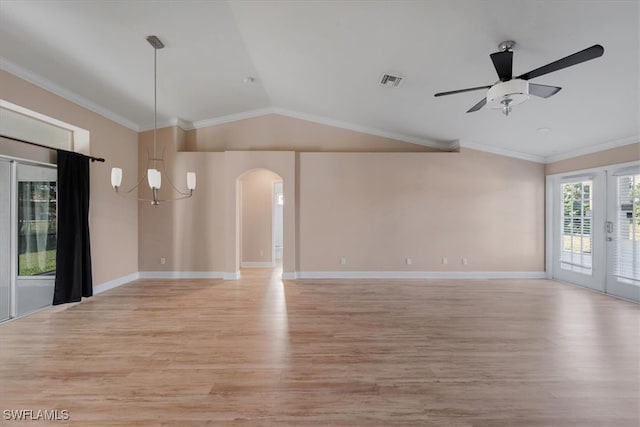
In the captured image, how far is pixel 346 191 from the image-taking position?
6.00 metres

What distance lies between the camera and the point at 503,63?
2.43 m

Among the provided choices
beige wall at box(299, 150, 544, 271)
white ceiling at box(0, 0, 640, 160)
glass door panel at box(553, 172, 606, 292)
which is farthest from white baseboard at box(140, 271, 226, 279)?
glass door panel at box(553, 172, 606, 292)

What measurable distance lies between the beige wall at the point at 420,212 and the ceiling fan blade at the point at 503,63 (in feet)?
11.4

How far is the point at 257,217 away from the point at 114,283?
3.30 metres

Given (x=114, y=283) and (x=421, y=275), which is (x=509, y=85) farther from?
(x=114, y=283)

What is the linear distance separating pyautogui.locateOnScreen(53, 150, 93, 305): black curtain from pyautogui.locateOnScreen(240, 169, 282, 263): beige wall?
341cm

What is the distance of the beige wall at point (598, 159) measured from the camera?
14.4 feet

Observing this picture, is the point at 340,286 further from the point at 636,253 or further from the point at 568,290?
the point at 636,253

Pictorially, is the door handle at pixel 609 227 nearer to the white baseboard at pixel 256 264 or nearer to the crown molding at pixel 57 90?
the white baseboard at pixel 256 264

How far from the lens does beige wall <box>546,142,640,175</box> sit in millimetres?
4387

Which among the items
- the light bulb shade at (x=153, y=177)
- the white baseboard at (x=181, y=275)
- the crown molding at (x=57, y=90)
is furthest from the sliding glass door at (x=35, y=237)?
the light bulb shade at (x=153, y=177)

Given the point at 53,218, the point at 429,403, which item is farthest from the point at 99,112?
the point at 429,403

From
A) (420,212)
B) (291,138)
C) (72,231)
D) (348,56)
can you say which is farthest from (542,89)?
(72,231)

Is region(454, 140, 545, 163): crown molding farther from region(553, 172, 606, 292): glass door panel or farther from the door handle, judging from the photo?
the door handle
